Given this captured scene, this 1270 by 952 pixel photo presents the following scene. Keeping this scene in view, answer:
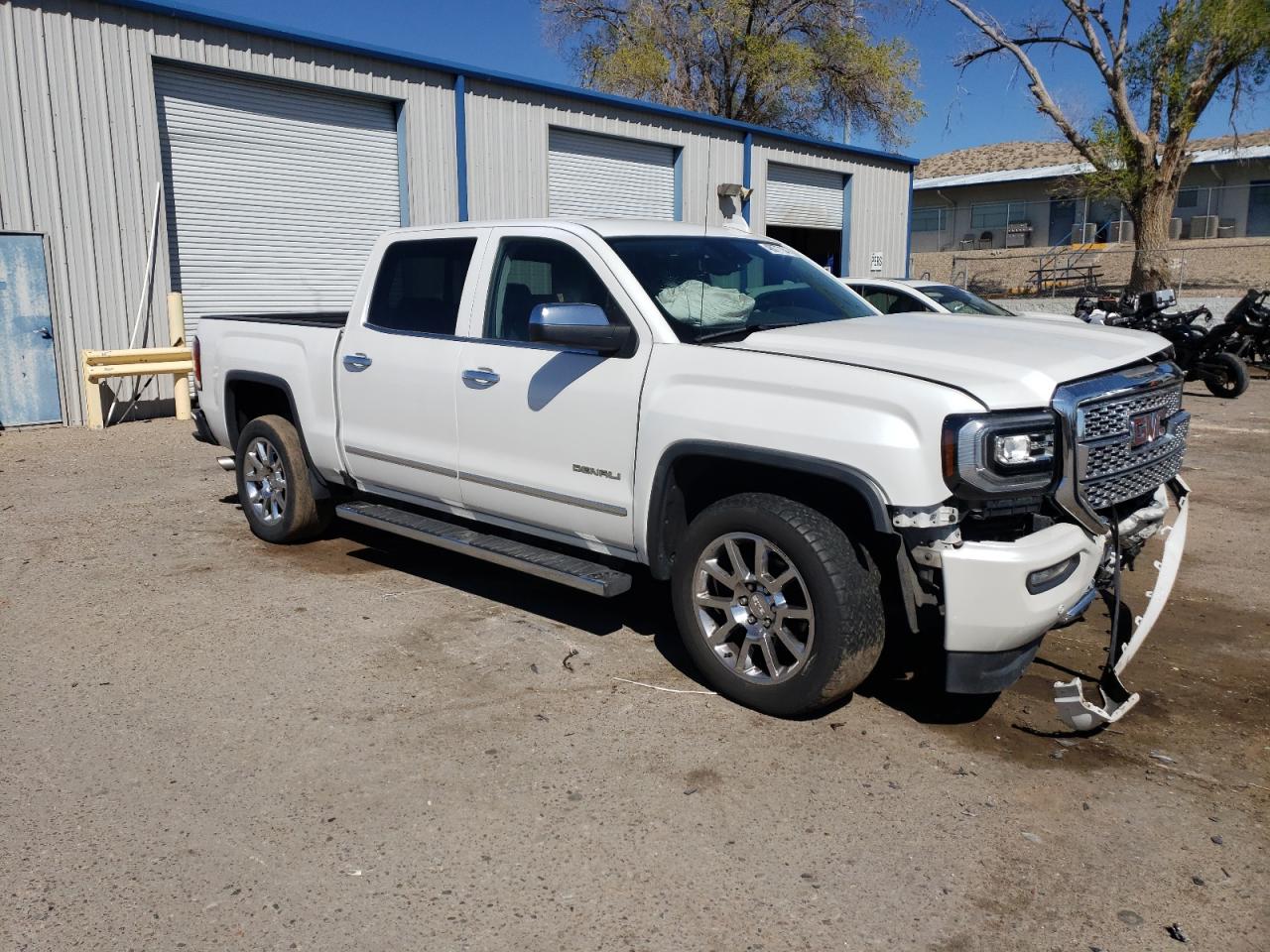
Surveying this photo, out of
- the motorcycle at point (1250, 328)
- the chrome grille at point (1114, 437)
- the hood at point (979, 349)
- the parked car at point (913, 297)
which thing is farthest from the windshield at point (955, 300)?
the chrome grille at point (1114, 437)

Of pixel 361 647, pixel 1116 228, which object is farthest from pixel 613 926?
pixel 1116 228

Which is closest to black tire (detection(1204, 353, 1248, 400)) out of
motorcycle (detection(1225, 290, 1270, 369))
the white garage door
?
motorcycle (detection(1225, 290, 1270, 369))

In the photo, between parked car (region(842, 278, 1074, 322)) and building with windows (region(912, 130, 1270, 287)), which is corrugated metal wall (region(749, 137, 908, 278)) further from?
building with windows (region(912, 130, 1270, 287))

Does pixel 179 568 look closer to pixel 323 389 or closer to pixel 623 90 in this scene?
pixel 323 389

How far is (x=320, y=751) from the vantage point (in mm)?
3967

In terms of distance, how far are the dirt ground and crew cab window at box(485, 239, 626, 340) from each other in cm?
150

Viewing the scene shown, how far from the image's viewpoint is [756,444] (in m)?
4.04

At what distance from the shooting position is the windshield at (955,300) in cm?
1191

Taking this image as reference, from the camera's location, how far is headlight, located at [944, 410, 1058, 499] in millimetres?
3574

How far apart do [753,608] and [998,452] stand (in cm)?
114

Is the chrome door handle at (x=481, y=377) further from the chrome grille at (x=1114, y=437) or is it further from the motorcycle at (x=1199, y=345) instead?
the motorcycle at (x=1199, y=345)

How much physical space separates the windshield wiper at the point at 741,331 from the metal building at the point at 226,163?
10.4 metres

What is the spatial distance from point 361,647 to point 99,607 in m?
1.65

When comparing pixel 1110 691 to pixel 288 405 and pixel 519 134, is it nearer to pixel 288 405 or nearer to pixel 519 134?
pixel 288 405
